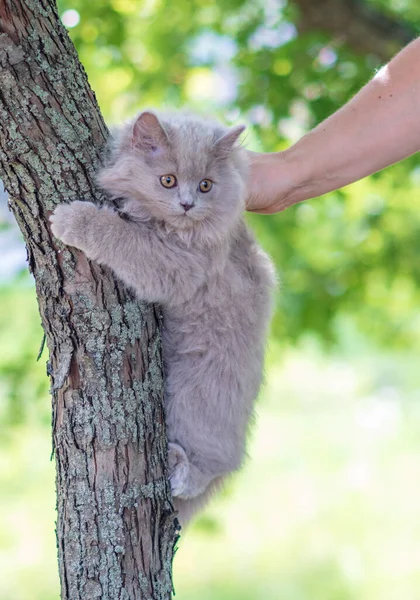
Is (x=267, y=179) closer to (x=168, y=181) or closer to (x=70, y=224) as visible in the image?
(x=168, y=181)

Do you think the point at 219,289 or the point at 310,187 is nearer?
the point at 219,289

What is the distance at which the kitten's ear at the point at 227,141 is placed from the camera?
207cm

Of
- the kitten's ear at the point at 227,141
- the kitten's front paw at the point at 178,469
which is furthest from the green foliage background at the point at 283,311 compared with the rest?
the kitten's front paw at the point at 178,469

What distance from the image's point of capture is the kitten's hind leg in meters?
2.00

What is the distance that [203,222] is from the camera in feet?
6.75

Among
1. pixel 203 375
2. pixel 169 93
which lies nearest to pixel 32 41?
pixel 203 375

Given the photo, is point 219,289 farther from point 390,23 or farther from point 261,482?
point 261,482

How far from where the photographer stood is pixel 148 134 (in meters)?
1.99

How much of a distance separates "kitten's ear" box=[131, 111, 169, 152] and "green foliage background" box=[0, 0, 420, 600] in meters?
0.59

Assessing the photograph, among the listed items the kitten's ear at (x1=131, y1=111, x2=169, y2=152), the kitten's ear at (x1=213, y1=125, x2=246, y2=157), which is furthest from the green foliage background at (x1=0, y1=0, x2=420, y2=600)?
the kitten's ear at (x1=131, y1=111, x2=169, y2=152)

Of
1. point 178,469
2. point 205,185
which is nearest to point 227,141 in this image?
point 205,185

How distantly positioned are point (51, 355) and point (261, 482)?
17.9 ft

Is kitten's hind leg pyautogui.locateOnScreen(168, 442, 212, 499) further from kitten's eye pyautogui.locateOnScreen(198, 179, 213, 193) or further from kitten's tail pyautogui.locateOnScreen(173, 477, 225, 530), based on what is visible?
kitten's eye pyautogui.locateOnScreen(198, 179, 213, 193)

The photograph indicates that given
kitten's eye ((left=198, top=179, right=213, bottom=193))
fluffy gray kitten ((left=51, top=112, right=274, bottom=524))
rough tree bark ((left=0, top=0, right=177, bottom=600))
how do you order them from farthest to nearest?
kitten's eye ((left=198, top=179, right=213, bottom=193)) < fluffy gray kitten ((left=51, top=112, right=274, bottom=524)) < rough tree bark ((left=0, top=0, right=177, bottom=600))
